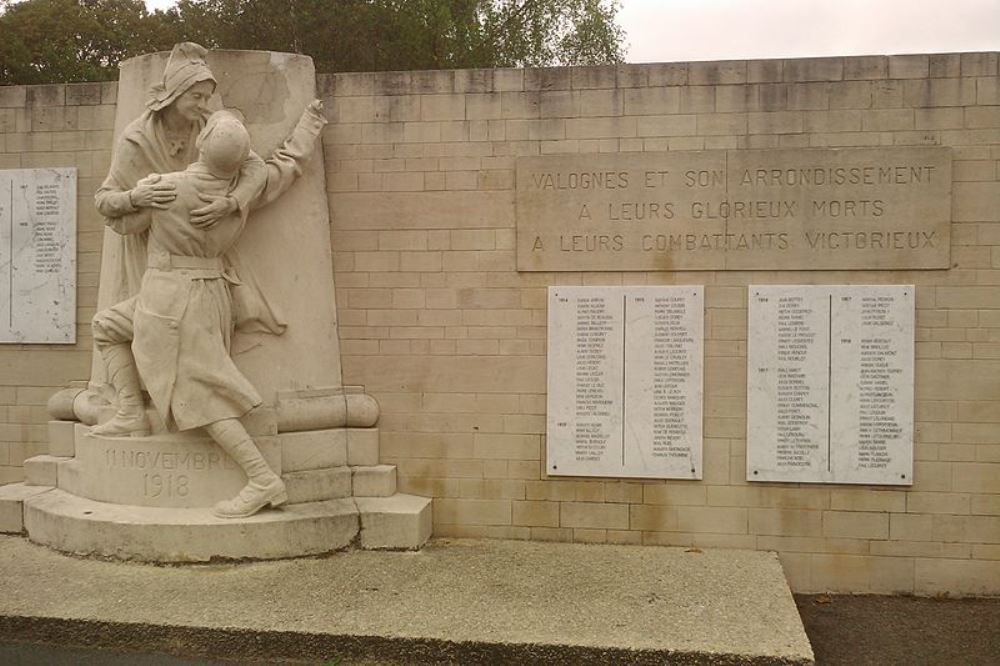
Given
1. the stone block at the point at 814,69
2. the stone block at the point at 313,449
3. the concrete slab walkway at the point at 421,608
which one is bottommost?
the concrete slab walkway at the point at 421,608

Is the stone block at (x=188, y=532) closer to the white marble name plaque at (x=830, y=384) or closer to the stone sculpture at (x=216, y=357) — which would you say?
the stone sculpture at (x=216, y=357)

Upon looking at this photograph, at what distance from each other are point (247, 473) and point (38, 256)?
7.96ft

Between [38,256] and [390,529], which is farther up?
[38,256]

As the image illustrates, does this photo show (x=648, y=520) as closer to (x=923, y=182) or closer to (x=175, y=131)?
(x=923, y=182)

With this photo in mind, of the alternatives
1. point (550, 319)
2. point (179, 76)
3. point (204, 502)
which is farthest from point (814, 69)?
point (204, 502)

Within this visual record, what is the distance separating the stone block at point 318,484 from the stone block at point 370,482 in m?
0.05

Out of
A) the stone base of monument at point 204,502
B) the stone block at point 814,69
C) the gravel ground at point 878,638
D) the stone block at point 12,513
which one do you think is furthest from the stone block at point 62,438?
the stone block at point 814,69

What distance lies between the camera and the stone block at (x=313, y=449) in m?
5.36

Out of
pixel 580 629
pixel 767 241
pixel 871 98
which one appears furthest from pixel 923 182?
pixel 580 629

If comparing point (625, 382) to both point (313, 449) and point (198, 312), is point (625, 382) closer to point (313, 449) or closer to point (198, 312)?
point (313, 449)

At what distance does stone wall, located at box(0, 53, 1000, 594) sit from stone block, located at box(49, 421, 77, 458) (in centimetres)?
189

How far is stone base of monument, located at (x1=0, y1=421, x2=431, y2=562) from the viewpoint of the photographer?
491cm

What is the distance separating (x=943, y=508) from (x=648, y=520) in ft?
5.69

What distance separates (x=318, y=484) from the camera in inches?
210
